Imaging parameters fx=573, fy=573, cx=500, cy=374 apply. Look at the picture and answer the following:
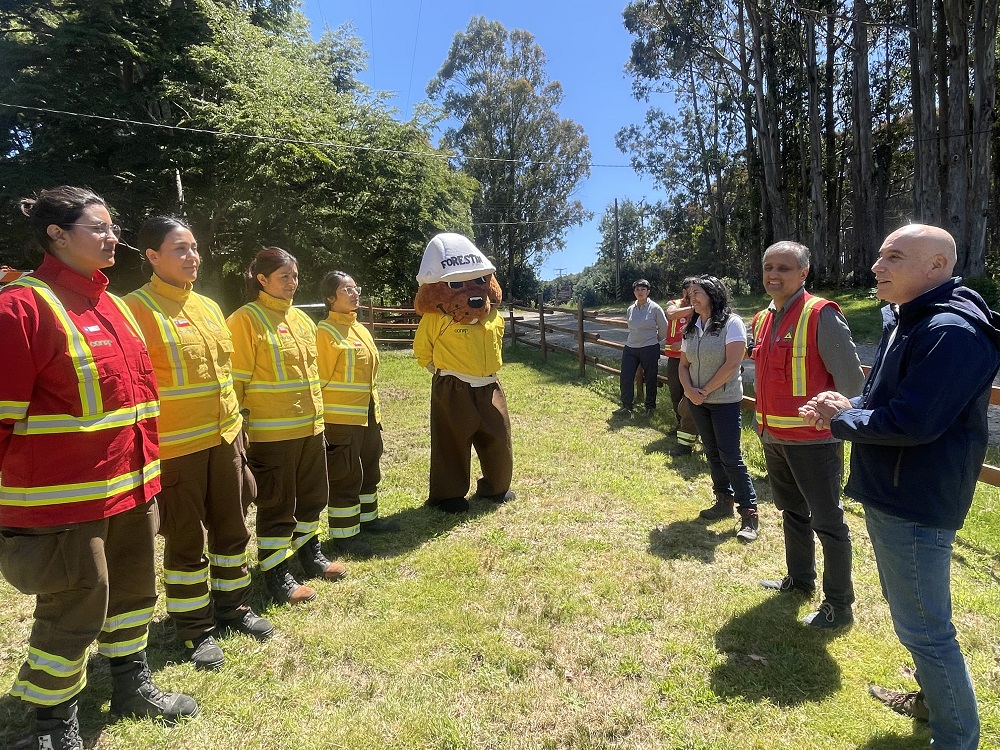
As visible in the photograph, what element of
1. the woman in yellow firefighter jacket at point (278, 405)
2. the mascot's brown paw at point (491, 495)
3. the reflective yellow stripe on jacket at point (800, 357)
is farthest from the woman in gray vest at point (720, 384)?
the woman in yellow firefighter jacket at point (278, 405)

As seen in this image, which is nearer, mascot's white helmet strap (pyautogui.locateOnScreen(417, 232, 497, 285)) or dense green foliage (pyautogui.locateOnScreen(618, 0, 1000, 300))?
mascot's white helmet strap (pyautogui.locateOnScreen(417, 232, 497, 285))

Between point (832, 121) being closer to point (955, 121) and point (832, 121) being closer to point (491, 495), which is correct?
point (955, 121)

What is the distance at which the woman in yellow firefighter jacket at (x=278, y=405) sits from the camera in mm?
3045

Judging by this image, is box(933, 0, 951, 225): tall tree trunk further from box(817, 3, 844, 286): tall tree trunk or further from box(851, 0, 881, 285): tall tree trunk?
box(817, 3, 844, 286): tall tree trunk

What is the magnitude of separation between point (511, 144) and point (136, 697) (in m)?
34.4

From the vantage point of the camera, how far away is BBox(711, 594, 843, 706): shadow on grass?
8.16 feet

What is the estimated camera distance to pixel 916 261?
6.21 feet

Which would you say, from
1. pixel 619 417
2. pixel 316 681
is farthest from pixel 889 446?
pixel 619 417

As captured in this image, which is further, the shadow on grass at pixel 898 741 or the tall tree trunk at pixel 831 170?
the tall tree trunk at pixel 831 170

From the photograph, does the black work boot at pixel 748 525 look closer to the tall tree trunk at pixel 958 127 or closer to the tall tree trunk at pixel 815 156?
the tall tree trunk at pixel 958 127

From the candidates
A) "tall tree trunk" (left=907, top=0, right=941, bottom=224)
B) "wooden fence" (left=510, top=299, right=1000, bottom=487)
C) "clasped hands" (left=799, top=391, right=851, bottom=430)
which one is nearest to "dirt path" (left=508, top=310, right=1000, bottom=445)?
"wooden fence" (left=510, top=299, right=1000, bottom=487)

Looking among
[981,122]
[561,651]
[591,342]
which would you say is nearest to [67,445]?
[561,651]

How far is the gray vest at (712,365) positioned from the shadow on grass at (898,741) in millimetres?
2170

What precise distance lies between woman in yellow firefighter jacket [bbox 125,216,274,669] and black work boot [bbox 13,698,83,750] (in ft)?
2.02
